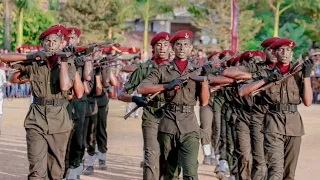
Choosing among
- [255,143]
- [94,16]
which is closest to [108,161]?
[255,143]

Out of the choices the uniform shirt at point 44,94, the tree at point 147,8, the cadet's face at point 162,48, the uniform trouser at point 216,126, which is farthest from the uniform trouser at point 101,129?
the tree at point 147,8

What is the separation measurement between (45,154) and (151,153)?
4.82ft

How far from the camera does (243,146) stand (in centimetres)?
1171

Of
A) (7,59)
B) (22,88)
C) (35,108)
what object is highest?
(7,59)

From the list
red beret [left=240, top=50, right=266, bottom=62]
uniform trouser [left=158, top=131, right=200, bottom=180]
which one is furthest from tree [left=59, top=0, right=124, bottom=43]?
uniform trouser [left=158, top=131, right=200, bottom=180]

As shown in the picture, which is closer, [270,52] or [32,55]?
[32,55]

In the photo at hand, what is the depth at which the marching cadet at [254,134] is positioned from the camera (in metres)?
10.7

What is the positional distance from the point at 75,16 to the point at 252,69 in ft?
133

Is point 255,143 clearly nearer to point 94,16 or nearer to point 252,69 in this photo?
point 252,69

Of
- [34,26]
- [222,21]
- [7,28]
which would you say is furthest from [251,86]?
[34,26]

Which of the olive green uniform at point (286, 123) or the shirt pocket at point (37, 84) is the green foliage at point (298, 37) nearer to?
the olive green uniform at point (286, 123)

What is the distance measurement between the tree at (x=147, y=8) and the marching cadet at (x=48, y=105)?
42.2 metres

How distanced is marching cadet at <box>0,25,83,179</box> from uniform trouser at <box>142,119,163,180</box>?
111cm

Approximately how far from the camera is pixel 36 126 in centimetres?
962
